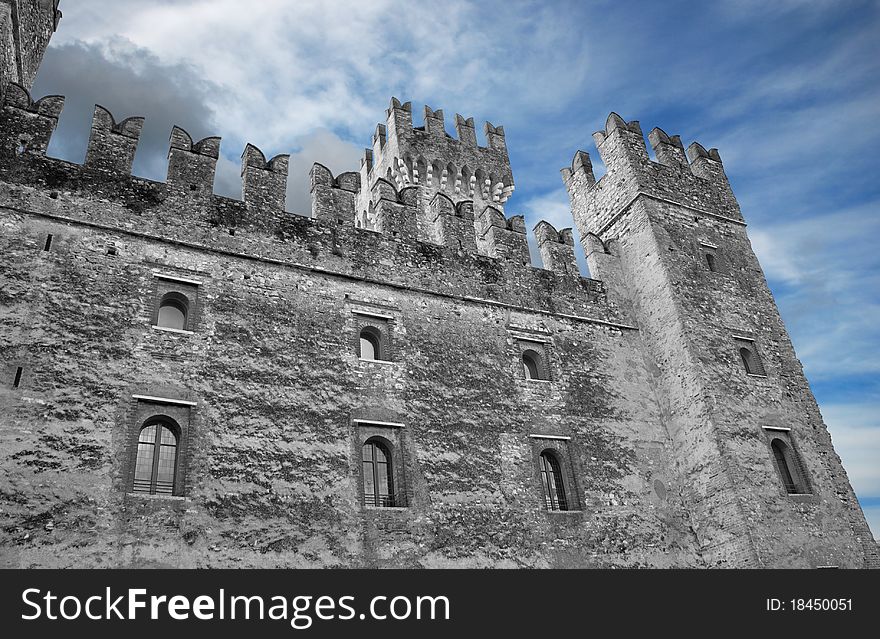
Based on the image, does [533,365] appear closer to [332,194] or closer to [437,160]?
[332,194]

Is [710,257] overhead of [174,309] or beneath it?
overhead

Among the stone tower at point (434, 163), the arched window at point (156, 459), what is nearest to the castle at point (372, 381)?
the arched window at point (156, 459)

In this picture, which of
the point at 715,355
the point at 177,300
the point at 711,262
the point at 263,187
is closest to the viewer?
the point at 177,300

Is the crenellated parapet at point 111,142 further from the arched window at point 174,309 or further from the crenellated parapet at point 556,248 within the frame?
the crenellated parapet at point 556,248

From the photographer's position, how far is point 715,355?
14086 millimetres

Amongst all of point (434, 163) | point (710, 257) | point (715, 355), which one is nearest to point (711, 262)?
point (710, 257)

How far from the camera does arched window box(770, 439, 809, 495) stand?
521 inches

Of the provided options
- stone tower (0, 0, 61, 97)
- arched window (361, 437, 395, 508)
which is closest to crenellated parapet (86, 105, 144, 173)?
stone tower (0, 0, 61, 97)

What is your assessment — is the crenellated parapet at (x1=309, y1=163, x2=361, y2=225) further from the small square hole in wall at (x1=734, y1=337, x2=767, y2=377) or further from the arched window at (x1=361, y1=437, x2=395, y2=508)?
the small square hole in wall at (x1=734, y1=337, x2=767, y2=377)

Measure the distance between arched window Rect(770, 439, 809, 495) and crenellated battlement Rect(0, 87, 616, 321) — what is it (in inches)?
169

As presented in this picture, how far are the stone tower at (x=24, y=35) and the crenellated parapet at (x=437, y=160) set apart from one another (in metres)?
11.7

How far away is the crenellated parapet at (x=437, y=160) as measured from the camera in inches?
977

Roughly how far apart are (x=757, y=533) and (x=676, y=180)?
8.85 meters

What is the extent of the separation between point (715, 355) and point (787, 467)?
8.64 ft
